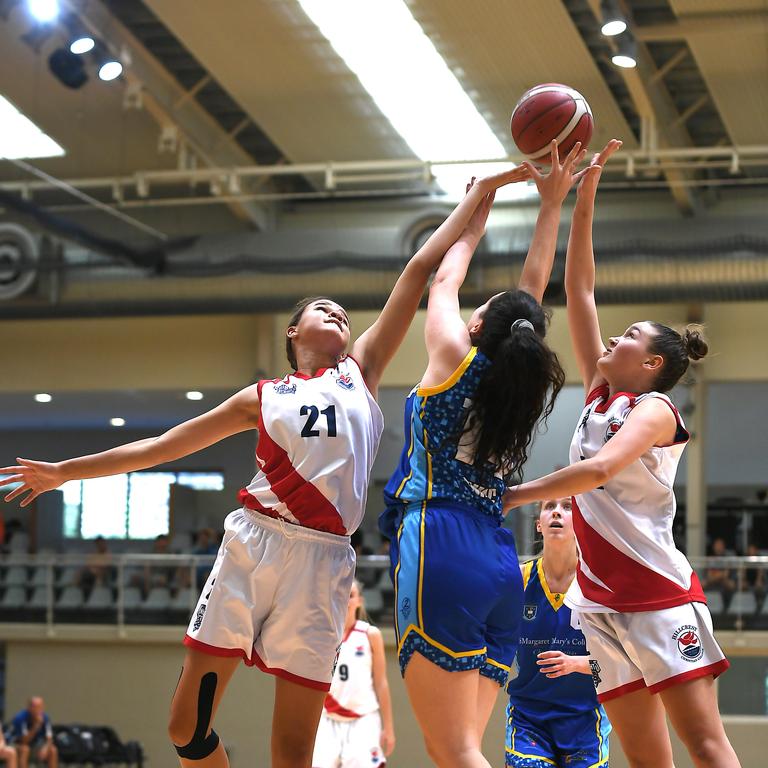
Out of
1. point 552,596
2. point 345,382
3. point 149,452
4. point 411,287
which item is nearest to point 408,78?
point 552,596

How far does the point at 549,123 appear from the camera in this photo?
448cm

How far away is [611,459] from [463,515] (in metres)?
0.48

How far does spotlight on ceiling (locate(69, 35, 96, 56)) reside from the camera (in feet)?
33.8

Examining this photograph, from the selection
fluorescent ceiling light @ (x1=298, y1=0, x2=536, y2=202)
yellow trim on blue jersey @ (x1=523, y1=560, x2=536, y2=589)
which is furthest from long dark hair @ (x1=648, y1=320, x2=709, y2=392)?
fluorescent ceiling light @ (x1=298, y1=0, x2=536, y2=202)

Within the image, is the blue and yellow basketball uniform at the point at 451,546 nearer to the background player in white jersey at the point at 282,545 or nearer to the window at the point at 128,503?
the background player in white jersey at the point at 282,545

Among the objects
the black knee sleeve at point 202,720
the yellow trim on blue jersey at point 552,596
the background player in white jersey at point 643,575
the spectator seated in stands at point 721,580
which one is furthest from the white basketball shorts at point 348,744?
the spectator seated in stands at point 721,580

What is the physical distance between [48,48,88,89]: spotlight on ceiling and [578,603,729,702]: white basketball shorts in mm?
8912

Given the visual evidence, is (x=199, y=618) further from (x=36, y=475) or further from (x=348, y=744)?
(x=348, y=744)

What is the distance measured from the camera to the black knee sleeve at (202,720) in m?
3.70

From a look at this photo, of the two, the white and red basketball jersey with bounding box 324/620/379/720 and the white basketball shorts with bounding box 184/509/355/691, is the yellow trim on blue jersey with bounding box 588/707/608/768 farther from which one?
the white and red basketball jersey with bounding box 324/620/379/720

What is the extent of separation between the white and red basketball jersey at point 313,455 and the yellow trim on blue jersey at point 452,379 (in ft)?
1.40

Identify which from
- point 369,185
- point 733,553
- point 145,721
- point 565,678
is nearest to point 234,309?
point 369,185

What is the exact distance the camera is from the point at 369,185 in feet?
51.0

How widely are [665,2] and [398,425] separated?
406 inches
